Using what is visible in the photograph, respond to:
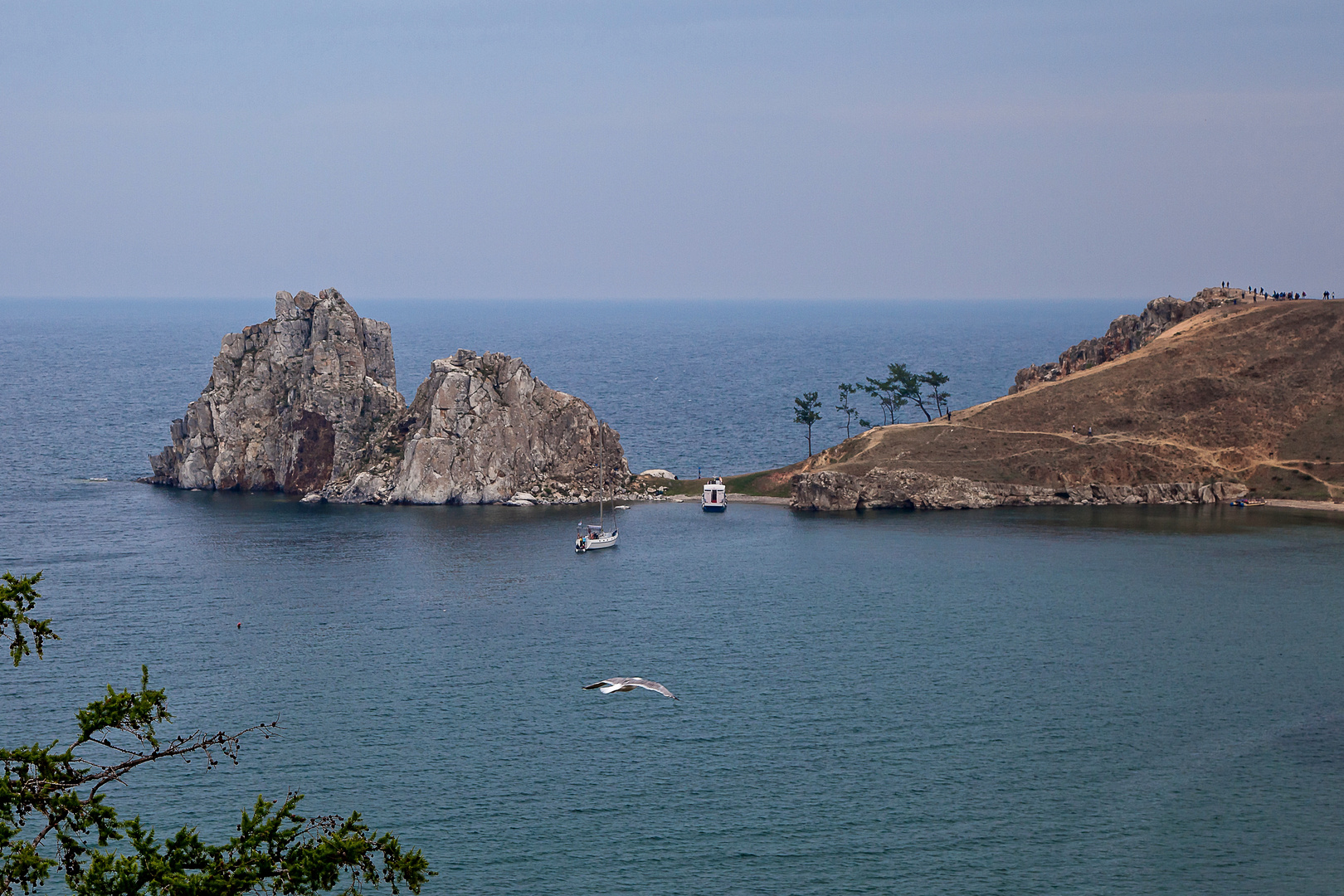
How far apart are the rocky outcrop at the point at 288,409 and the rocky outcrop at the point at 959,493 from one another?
59.2 meters

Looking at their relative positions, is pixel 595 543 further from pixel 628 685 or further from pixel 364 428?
pixel 628 685

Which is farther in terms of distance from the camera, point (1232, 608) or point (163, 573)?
point (163, 573)

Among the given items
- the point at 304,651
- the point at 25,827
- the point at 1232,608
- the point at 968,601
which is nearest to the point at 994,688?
the point at 968,601

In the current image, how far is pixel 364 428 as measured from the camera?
7042 inches

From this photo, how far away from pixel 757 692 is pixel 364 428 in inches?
3922

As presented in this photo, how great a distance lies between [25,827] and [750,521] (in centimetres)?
10448

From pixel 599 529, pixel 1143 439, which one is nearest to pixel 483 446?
pixel 599 529

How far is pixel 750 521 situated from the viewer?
164 m

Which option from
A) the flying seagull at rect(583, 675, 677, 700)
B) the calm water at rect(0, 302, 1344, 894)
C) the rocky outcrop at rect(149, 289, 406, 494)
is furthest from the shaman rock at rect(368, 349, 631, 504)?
the flying seagull at rect(583, 675, 677, 700)

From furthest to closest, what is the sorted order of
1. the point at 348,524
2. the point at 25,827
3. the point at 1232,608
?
the point at 348,524, the point at 1232,608, the point at 25,827

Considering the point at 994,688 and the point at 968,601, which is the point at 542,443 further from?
the point at 994,688

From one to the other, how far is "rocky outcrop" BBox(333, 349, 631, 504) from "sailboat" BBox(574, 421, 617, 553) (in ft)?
1.87

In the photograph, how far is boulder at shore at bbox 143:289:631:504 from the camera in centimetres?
17150

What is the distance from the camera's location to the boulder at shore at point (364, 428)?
563 ft
